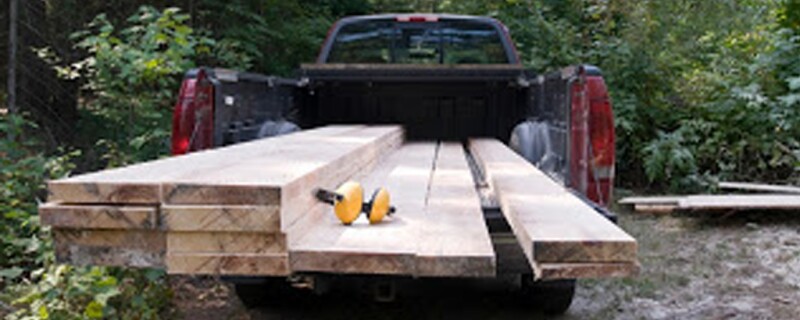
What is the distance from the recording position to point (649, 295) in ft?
16.7

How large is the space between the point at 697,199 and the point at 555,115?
367cm

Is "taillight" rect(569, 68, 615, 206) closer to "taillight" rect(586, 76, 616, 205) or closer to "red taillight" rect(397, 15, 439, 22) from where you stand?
"taillight" rect(586, 76, 616, 205)

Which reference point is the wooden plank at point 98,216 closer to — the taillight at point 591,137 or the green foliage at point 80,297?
the green foliage at point 80,297

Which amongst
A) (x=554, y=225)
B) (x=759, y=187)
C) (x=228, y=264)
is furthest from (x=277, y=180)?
(x=759, y=187)

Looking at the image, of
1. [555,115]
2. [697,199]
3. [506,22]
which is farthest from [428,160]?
[506,22]

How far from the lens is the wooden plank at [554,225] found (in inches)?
81.2

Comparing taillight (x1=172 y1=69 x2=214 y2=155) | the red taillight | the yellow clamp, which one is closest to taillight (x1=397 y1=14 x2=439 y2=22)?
the red taillight

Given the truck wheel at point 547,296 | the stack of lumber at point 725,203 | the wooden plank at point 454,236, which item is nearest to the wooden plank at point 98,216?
the wooden plank at point 454,236

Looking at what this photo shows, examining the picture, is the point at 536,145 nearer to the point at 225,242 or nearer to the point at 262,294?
the point at 262,294

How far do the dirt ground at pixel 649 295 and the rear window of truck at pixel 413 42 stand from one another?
2.43 metres

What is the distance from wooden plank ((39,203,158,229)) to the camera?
7.02 ft

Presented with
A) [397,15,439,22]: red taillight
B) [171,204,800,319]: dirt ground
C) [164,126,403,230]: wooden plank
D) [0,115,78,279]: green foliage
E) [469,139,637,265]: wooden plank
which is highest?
[397,15,439,22]: red taillight

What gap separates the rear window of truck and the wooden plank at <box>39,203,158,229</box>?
4920mm

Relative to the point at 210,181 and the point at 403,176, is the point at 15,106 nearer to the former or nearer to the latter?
the point at 403,176
